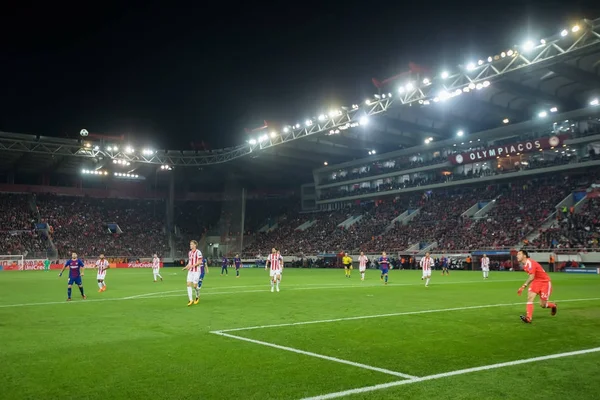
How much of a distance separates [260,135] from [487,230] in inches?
1008

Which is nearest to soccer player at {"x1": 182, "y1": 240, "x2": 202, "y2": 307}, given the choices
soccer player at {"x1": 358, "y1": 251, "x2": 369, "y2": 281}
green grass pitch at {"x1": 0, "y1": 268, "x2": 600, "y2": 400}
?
green grass pitch at {"x1": 0, "y1": 268, "x2": 600, "y2": 400}

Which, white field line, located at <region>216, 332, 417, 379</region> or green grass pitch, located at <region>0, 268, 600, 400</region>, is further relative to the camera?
white field line, located at <region>216, 332, 417, 379</region>

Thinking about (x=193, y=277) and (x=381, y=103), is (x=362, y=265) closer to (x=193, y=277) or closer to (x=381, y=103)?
(x=381, y=103)

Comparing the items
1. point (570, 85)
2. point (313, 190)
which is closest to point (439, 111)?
point (570, 85)

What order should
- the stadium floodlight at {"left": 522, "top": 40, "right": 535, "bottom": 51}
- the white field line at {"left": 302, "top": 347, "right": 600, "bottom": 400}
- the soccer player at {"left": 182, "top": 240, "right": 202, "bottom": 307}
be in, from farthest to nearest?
the stadium floodlight at {"left": 522, "top": 40, "right": 535, "bottom": 51} → the soccer player at {"left": 182, "top": 240, "right": 202, "bottom": 307} → the white field line at {"left": 302, "top": 347, "right": 600, "bottom": 400}

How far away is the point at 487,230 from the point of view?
4944cm

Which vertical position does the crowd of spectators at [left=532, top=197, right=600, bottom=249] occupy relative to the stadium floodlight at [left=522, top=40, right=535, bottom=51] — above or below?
below

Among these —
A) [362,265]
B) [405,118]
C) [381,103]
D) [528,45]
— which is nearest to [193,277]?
[362,265]

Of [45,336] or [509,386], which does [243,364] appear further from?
[45,336]

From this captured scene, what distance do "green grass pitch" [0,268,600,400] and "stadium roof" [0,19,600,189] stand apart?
20.2 meters

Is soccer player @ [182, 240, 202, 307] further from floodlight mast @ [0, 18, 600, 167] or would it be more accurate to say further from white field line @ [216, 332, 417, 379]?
floodlight mast @ [0, 18, 600, 167]

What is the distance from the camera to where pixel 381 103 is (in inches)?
1538

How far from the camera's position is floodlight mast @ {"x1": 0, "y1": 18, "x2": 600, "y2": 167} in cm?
2753

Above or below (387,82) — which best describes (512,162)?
below
